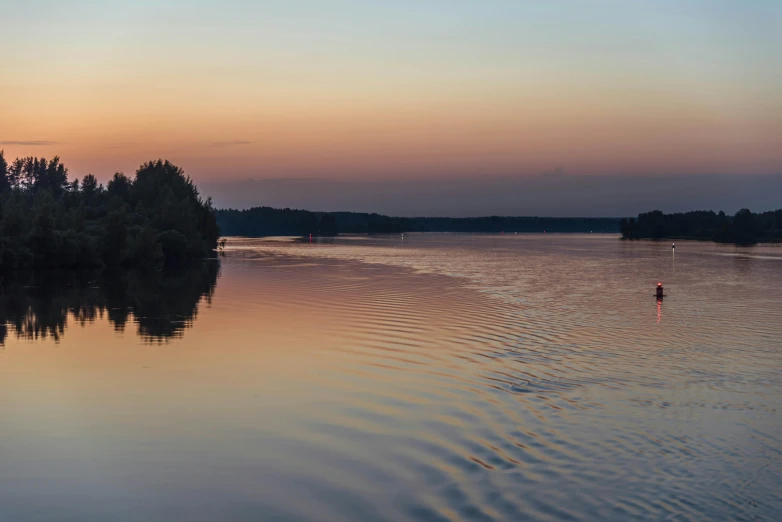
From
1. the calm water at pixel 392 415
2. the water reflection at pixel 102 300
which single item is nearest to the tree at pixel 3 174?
the water reflection at pixel 102 300

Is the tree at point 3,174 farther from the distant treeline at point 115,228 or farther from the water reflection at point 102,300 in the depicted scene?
the water reflection at point 102,300

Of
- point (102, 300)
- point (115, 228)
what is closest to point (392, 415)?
point (102, 300)

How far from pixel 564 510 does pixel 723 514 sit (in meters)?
2.27

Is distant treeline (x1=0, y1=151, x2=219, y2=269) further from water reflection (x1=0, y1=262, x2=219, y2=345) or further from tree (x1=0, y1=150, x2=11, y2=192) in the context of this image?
tree (x1=0, y1=150, x2=11, y2=192)

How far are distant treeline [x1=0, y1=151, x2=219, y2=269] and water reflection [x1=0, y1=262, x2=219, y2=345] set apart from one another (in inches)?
101

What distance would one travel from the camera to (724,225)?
190 metres

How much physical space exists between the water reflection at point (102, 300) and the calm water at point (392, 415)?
0.39 metres

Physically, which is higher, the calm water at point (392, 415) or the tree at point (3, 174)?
the tree at point (3, 174)

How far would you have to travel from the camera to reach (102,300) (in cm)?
4459

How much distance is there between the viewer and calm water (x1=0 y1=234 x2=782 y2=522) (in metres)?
11.6

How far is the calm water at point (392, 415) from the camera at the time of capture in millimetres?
11570

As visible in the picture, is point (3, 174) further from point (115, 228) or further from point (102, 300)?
point (102, 300)

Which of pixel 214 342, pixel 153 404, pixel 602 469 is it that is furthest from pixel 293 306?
pixel 602 469

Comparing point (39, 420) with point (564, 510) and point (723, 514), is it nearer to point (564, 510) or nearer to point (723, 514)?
point (564, 510)
